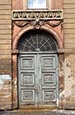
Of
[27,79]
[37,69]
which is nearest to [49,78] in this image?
[37,69]

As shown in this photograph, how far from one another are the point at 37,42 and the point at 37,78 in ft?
5.51

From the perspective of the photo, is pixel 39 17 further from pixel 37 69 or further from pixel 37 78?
pixel 37 78

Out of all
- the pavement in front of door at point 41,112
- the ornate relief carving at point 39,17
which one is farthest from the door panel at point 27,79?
the ornate relief carving at point 39,17

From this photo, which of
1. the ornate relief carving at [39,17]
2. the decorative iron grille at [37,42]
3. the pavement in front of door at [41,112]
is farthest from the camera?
the decorative iron grille at [37,42]

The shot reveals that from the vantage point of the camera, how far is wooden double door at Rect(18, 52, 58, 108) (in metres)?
16.1

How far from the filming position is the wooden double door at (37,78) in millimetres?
16078

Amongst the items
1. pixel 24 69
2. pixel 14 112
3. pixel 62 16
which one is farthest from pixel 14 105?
pixel 62 16

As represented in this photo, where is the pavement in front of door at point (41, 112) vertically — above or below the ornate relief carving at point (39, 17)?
below

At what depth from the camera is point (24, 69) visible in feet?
53.1

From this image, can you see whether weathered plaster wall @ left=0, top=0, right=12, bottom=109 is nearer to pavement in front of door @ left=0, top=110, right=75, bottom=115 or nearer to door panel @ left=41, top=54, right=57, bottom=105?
pavement in front of door @ left=0, top=110, right=75, bottom=115

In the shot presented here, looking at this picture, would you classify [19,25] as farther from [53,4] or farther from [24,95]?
[24,95]

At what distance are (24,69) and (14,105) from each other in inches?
68.2

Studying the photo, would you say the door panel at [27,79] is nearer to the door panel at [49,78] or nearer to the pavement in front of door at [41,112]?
the door panel at [49,78]

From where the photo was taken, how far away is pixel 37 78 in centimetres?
1617
